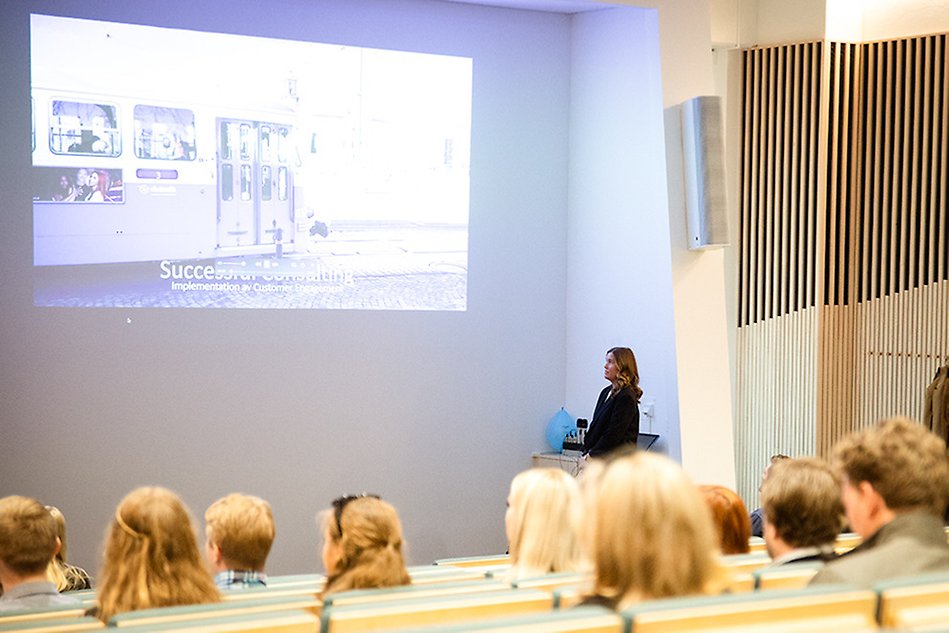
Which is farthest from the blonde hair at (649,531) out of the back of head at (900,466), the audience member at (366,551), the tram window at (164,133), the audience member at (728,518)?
the tram window at (164,133)

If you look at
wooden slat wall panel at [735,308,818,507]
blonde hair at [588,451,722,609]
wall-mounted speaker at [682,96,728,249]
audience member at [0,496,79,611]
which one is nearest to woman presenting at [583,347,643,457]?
wall-mounted speaker at [682,96,728,249]

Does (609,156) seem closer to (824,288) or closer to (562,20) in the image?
(562,20)

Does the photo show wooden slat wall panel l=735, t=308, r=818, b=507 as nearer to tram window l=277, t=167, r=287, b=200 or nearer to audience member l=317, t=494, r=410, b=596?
tram window l=277, t=167, r=287, b=200

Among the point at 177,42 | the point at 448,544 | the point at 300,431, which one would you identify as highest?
the point at 177,42

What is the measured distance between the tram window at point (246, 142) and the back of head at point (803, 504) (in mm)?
4920

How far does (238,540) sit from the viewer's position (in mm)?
3475

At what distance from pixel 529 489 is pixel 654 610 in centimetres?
129

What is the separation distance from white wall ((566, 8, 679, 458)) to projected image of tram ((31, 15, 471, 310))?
2.97 feet

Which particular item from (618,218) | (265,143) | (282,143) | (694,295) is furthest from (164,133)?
(694,295)

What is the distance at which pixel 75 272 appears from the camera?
6.99 metres

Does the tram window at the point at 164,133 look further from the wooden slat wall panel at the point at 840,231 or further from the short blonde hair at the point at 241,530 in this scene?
the short blonde hair at the point at 241,530

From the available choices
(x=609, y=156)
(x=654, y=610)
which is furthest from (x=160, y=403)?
(x=654, y=610)

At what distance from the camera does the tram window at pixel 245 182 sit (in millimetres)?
7445

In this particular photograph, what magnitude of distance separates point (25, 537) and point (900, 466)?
2.39m
